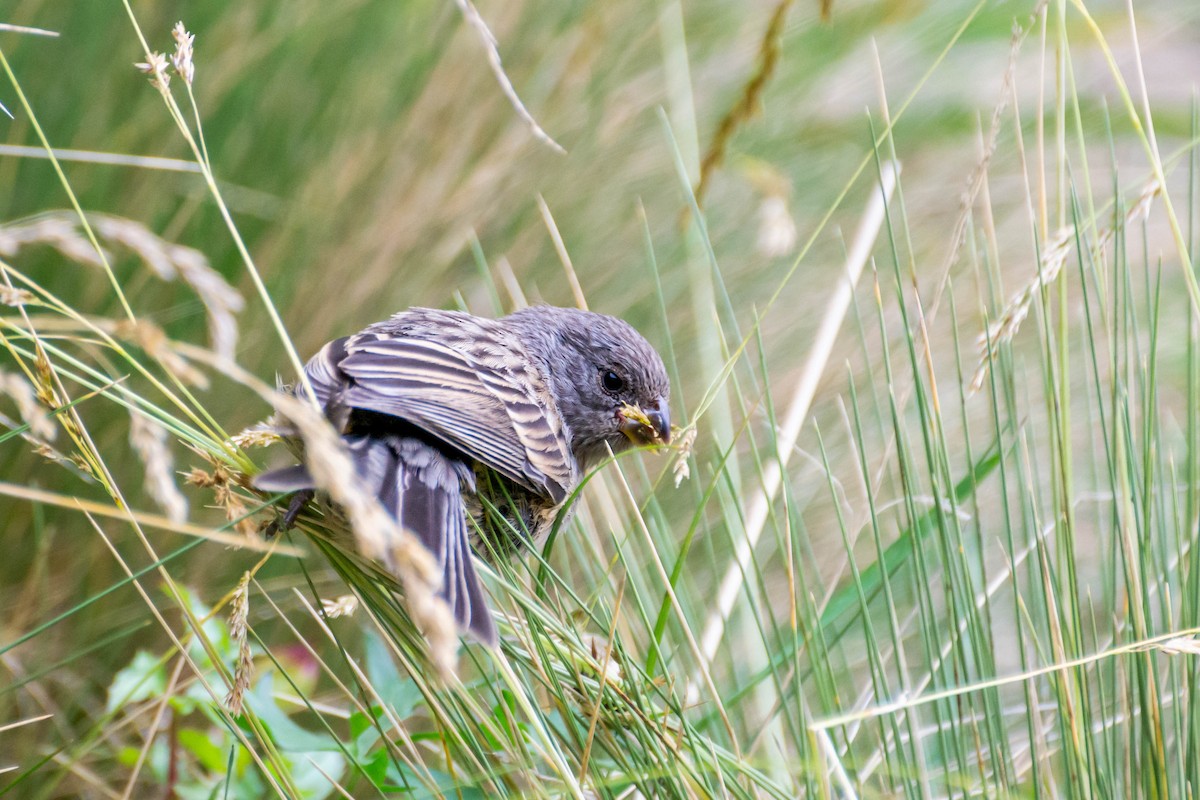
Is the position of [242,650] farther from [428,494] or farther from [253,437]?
[428,494]

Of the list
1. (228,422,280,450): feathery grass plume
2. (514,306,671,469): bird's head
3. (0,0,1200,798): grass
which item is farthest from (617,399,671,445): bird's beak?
(228,422,280,450): feathery grass plume

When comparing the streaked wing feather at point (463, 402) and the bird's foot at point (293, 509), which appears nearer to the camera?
the bird's foot at point (293, 509)

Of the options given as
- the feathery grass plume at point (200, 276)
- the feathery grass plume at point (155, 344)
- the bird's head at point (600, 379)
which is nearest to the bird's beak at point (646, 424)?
the bird's head at point (600, 379)

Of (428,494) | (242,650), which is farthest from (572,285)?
(242,650)

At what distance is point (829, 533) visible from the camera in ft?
11.4

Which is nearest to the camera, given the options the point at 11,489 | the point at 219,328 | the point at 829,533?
the point at 11,489

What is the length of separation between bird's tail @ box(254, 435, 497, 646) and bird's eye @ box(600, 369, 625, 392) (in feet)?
2.87

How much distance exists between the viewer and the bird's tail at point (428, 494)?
4.65 ft

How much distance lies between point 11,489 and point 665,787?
33.4 inches

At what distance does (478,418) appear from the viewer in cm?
209

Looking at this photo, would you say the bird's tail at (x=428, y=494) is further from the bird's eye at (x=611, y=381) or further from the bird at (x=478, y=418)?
the bird's eye at (x=611, y=381)

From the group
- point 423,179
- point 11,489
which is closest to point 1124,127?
point 423,179

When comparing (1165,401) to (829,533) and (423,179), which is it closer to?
(829,533)

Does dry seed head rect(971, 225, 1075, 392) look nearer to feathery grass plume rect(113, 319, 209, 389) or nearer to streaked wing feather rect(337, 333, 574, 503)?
streaked wing feather rect(337, 333, 574, 503)
